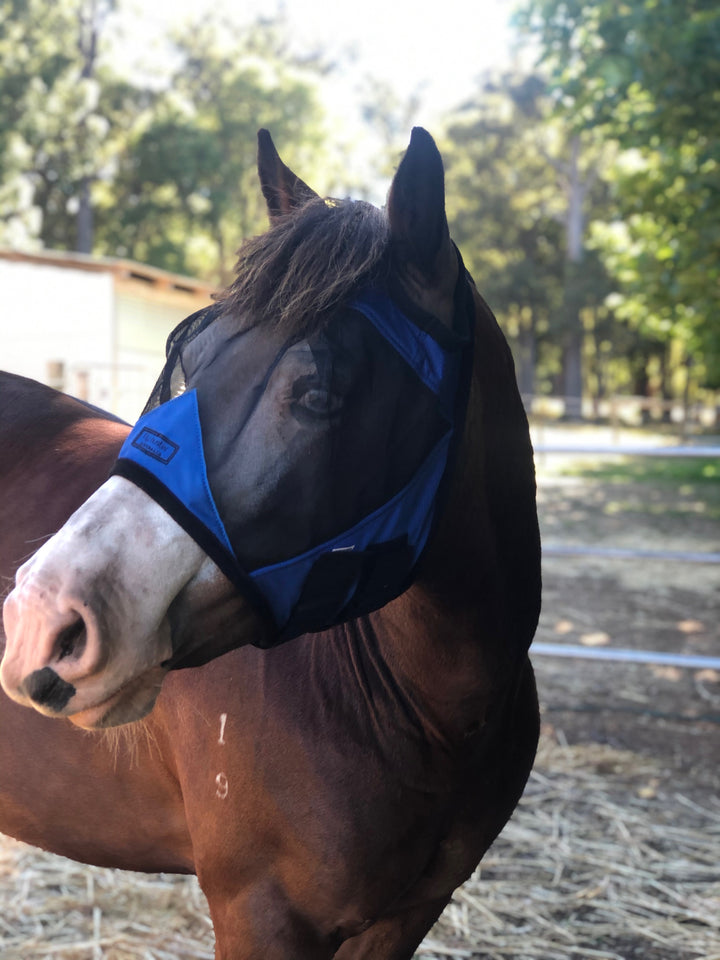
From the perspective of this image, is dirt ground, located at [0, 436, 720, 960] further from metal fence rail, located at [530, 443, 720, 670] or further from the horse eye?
the horse eye

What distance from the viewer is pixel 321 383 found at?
1197 mm

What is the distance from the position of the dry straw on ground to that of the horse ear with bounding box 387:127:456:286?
230cm

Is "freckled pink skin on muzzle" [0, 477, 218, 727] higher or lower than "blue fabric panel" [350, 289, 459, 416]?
lower

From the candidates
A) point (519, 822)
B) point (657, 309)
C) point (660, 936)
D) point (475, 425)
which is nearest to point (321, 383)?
point (475, 425)

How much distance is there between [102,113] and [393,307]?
88.8 feet

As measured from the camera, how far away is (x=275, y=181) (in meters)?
1.58

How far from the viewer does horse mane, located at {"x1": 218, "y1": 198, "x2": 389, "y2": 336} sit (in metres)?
1.22

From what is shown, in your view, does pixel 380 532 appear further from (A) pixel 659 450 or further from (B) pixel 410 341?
(A) pixel 659 450

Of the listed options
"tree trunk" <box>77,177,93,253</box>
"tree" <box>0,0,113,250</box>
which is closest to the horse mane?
"tree" <box>0,0,113,250</box>

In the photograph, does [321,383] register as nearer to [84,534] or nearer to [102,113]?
[84,534]

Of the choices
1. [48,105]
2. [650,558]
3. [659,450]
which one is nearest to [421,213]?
[659,450]

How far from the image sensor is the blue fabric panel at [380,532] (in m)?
1.22

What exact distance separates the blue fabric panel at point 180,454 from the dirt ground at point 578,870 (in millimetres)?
2084

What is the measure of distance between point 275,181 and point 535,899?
8.56 ft
